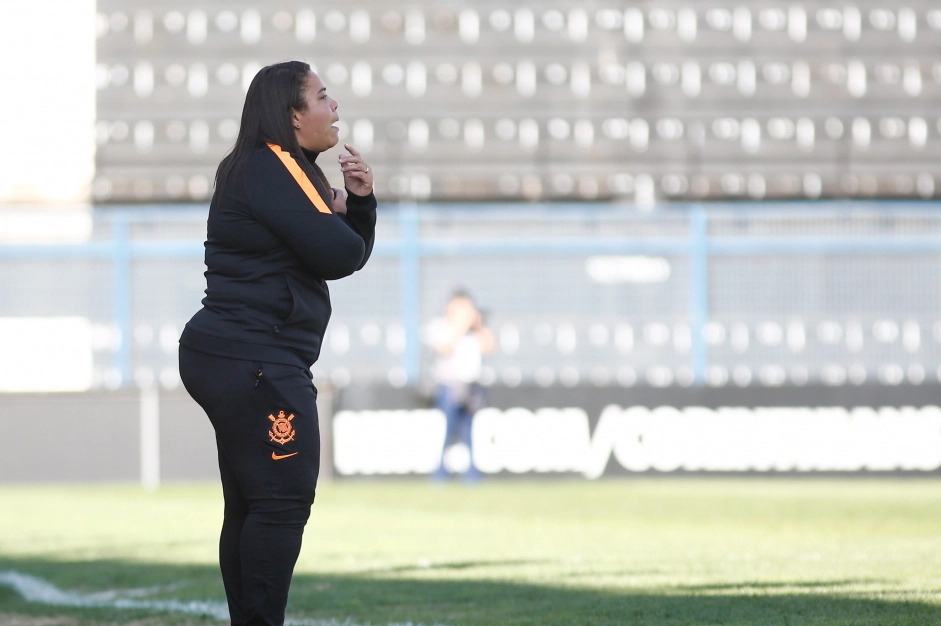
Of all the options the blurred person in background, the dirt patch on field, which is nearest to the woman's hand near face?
the dirt patch on field

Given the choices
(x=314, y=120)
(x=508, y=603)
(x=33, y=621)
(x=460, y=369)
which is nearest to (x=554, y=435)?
(x=460, y=369)

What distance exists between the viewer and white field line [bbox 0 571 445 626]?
4.62 m

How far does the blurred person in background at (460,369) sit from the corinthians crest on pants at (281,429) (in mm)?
9016

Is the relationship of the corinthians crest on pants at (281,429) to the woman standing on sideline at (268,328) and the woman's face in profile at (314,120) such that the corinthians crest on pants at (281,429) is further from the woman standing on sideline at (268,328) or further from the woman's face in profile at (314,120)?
the woman's face in profile at (314,120)

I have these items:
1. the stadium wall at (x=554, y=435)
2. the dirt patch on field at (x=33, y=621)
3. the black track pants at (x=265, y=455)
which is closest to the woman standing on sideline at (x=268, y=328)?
the black track pants at (x=265, y=455)

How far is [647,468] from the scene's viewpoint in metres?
12.9

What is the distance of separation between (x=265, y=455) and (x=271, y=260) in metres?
0.44

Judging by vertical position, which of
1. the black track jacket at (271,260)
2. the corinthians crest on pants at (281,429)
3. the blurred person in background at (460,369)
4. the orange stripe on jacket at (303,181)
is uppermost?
the orange stripe on jacket at (303,181)

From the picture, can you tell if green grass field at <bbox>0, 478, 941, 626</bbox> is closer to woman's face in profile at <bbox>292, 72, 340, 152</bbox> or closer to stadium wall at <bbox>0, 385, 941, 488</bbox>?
stadium wall at <bbox>0, 385, 941, 488</bbox>

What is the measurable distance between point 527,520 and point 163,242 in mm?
6664

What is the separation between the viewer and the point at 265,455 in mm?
3340

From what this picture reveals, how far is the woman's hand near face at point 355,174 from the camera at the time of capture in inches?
135

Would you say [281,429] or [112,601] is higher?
[281,429]

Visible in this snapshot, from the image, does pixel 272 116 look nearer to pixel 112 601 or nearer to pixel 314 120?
pixel 314 120
